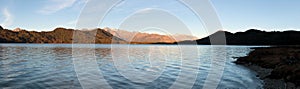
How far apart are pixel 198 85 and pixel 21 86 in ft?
63.7

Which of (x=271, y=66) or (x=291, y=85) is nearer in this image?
(x=291, y=85)

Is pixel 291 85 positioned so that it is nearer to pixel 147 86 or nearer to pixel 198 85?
pixel 198 85

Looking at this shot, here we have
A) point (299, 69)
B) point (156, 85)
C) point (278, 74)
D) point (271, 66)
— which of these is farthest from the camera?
point (271, 66)

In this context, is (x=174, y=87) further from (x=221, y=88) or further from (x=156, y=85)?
(x=221, y=88)

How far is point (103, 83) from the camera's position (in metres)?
28.6

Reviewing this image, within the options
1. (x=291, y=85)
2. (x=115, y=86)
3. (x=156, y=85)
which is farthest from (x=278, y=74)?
(x=115, y=86)

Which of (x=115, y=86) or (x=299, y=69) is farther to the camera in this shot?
(x=299, y=69)

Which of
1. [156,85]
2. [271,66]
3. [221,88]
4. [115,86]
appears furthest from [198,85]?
[271,66]

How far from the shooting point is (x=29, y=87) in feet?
80.4

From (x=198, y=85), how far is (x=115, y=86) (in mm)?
9758

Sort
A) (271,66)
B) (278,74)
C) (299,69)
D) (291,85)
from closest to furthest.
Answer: (291,85), (299,69), (278,74), (271,66)

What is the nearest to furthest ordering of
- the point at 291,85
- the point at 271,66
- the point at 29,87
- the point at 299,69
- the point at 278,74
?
the point at 29,87 < the point at 291,85 < the point at 299,69 < the point at 278,74 < the point at 271,66

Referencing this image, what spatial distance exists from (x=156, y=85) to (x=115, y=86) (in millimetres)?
4811

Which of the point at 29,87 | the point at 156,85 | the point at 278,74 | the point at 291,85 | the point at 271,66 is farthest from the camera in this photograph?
the point at 271,66
